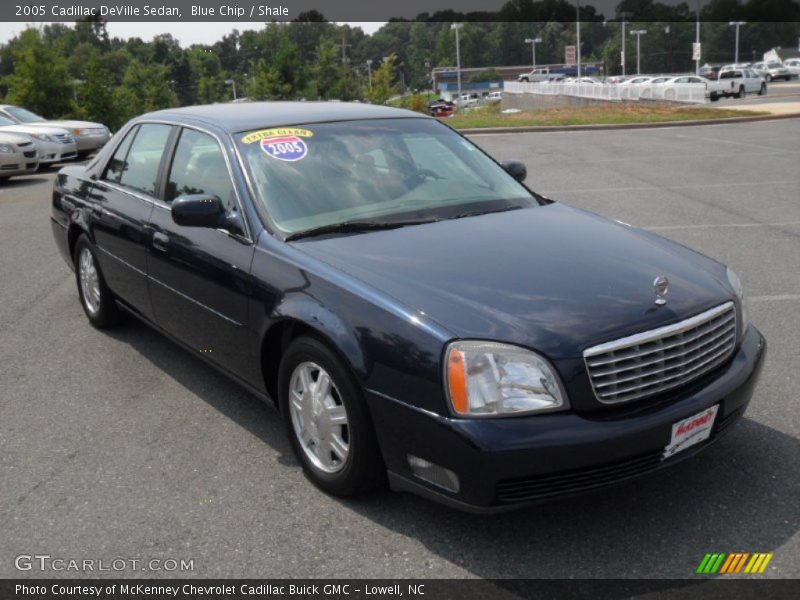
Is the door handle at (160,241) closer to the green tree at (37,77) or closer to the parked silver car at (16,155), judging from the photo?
the parked silver car at (16,155)

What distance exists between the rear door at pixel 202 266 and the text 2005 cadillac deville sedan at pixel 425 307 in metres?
0.01

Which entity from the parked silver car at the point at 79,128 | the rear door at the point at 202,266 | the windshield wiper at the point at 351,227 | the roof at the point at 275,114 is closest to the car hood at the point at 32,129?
the parked silver car at the point at 79,128

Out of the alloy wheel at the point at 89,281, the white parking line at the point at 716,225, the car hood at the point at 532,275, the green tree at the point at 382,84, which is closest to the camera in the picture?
the car hood at the point at 532,275

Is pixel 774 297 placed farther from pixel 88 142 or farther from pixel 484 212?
pixel 88 142

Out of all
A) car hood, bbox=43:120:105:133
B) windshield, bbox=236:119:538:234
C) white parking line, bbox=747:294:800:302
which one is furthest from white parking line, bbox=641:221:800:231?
car hood, bbox=43:120:105:133

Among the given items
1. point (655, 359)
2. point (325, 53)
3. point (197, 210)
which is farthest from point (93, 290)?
point (325, 53)

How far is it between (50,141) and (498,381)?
17.6m

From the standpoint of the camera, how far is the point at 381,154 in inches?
183

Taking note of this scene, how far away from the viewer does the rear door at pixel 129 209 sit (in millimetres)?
5199

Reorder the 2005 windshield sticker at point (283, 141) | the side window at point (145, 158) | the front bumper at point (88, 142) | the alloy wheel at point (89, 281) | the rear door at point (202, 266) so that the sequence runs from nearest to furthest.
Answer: the rear door at point (202, 266), the 2005 windshield sticker at point (283, 141), the side window at point (145, 158), the alloy wheel at point (89, 281), the front bumper at point (88, 142)

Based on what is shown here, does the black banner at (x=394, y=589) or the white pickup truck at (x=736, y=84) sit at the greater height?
the white pickup truck at (x=736, y=84)

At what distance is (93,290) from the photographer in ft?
20.7

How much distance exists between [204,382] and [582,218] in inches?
95.2

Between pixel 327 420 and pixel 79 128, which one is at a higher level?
pixel 79 128
